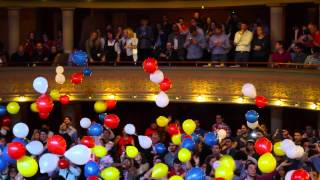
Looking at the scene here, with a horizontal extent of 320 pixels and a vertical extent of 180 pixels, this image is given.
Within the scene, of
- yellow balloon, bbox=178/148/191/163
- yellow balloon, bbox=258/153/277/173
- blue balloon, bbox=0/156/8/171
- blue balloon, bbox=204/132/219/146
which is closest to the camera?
yellow balloon, bbox=258/153/277/173

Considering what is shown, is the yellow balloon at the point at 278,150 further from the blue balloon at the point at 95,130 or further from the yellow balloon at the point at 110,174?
the blue balloon at the point at 95,130

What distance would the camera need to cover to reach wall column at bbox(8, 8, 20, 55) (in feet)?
64.8

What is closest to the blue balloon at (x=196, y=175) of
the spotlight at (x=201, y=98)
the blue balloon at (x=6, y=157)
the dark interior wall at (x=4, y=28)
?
the blue balloon at (x=6, y=157)

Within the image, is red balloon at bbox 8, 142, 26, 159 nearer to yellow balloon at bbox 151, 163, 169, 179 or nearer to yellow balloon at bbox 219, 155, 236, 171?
yellow balloon at bbox 151, 163, 169, 179

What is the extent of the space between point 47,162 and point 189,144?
2.71 metres

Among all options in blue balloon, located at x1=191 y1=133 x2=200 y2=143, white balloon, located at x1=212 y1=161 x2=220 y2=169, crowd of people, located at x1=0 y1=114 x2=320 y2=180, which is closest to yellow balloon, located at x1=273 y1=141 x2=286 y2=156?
crowd of people, located at x1=0 y1=114 x2=320 y2=180

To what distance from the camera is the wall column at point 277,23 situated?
17547 millimetres

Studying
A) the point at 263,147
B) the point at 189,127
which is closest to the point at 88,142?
the point at 189,127

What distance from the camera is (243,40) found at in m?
15.9

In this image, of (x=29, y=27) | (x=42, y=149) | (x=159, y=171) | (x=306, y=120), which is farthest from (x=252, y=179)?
(x=29, y=27)

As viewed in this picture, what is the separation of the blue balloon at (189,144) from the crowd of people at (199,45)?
409cm

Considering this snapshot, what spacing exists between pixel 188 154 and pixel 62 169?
2.30 m

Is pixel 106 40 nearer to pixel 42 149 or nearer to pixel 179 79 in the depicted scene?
pixel 179 79

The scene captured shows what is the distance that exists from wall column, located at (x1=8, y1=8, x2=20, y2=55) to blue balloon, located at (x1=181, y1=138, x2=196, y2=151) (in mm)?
9065
